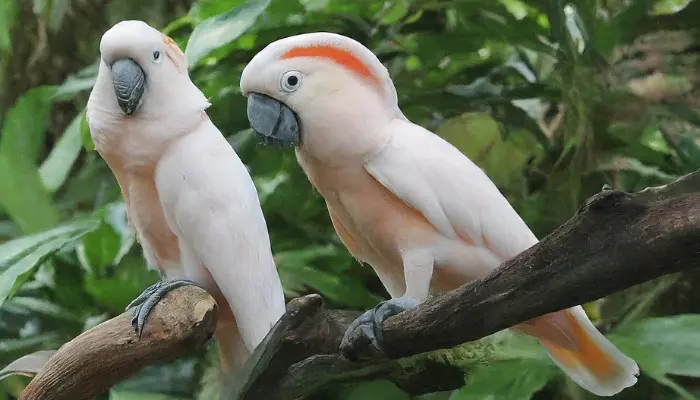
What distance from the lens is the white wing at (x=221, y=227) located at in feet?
1.74

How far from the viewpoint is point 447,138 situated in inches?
37.7

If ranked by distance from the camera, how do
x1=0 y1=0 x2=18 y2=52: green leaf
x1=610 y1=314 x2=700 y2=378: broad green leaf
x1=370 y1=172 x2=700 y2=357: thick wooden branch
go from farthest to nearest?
1. x1=0 y1=0 x2=18 y2=52: green leaf
2. x1=610 y1=314 x2=700 y2=378: broad green leaf
3. x1=370 y1=172 x2=700 y2=357: thick wooden branch

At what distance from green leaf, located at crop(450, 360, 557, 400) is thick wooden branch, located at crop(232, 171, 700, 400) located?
0.49 ft

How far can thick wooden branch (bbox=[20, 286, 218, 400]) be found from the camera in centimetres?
51

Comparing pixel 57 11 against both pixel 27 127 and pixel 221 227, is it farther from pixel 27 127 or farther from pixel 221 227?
pixel 221 227

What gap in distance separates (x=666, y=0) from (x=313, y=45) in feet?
2.55

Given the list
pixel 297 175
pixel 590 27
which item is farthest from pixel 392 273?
pixel 590 27

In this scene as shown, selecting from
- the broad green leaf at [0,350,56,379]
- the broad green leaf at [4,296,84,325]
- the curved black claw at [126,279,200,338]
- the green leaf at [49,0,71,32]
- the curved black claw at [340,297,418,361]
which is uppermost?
the green leaf at [49,0,71,32]

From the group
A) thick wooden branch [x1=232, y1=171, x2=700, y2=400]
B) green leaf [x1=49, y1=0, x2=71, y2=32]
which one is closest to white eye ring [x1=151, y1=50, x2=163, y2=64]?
thick wooden branch [x1=232, y1=171, x2=700, y2=400]

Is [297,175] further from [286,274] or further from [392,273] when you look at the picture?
[392,273]

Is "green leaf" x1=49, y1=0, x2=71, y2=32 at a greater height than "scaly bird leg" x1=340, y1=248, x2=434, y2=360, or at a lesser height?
greater

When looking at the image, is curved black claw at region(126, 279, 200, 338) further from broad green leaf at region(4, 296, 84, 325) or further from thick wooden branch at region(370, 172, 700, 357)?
broad green leaf at region(4, 296, 84, 325)

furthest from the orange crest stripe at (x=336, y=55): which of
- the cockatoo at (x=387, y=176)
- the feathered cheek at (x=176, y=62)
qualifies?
the feathered cheek at (x=176, y=62)

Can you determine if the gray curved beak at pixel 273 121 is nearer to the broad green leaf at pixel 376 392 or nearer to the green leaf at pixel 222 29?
the green leaf at pixel 222 29
